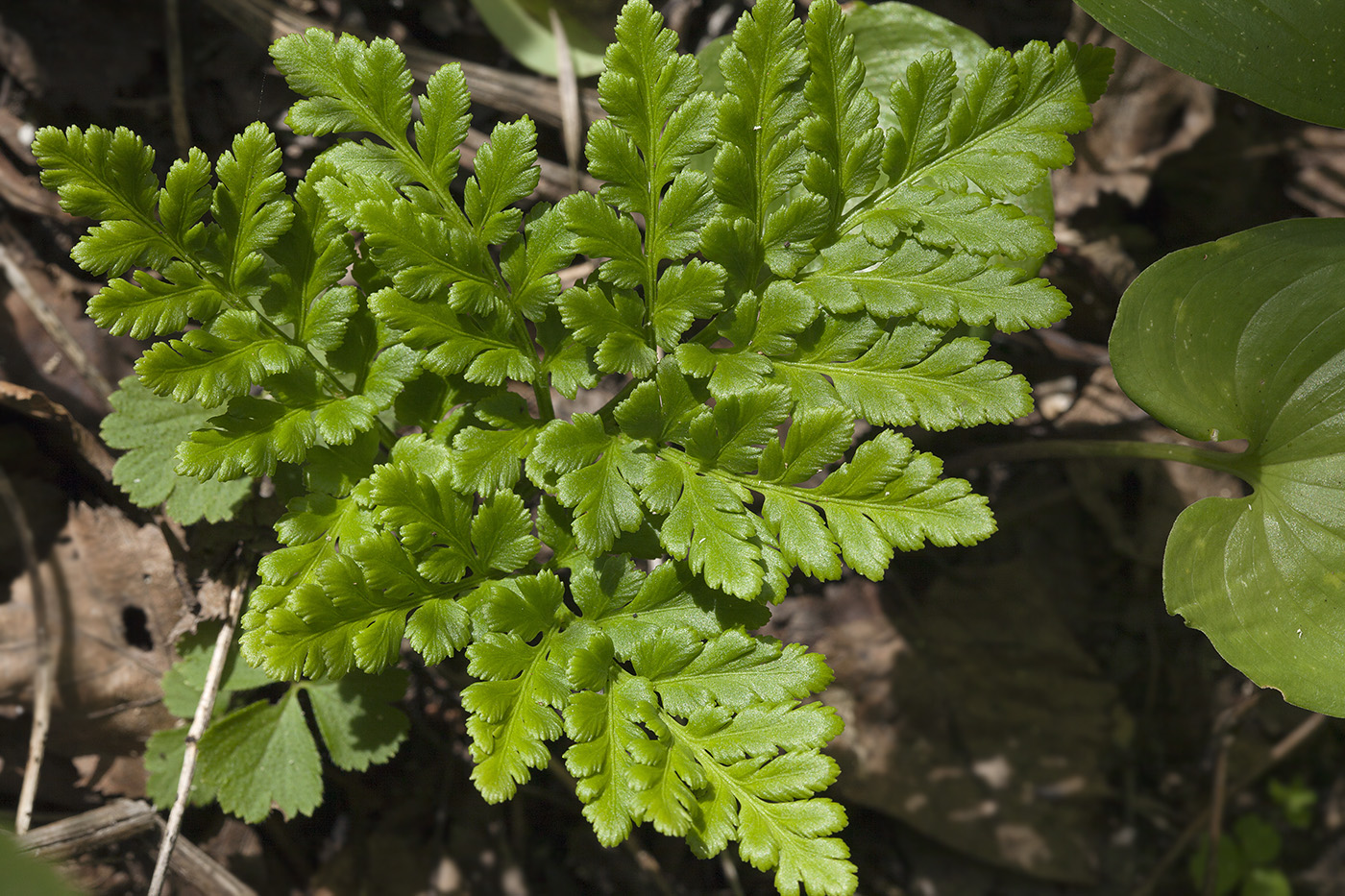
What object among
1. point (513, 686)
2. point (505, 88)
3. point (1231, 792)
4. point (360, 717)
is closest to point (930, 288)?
point (513, 686)

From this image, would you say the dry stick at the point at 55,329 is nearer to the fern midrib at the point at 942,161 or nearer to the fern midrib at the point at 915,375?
the fern midrib at the point at 915,375

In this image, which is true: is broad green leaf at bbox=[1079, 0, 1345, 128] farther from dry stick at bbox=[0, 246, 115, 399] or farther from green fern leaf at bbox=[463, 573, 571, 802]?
dry stick at bbox=[0, 246, 115, 399]

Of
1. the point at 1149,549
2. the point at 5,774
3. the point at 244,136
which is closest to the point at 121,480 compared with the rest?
the point at 244,136

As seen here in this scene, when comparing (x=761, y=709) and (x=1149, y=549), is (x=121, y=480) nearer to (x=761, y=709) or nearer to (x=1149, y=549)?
(x=761, y=709)

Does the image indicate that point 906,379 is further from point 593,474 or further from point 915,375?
point 593,474

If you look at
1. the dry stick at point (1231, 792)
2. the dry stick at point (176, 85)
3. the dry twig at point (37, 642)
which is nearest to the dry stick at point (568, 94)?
the dry stick at point (176, 85)

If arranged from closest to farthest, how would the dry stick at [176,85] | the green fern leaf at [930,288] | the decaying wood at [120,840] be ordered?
the green fern leaf at [930,288] → the decaying wood at [120,840] → the dry stick at [176,85]
